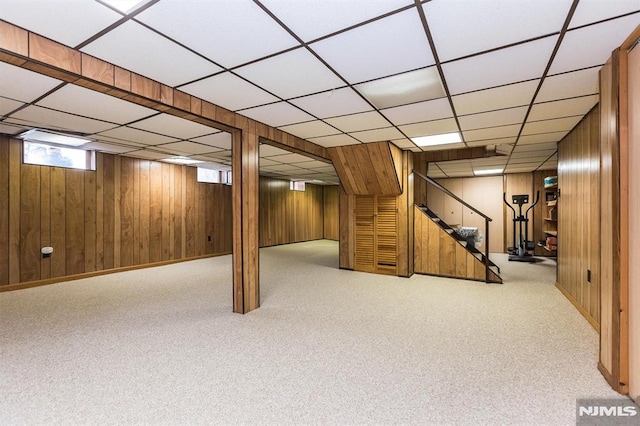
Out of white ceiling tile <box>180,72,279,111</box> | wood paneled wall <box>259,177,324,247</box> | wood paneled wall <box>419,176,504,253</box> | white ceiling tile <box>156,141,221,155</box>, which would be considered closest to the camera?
white ceiling tile <box>180,72,279,111</box>

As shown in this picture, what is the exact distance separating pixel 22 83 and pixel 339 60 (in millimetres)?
2611

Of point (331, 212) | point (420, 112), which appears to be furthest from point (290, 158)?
point (331, 212)

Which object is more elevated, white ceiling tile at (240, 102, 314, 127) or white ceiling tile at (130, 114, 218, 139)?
white ceiling tile at (240, 102, 314, 127)

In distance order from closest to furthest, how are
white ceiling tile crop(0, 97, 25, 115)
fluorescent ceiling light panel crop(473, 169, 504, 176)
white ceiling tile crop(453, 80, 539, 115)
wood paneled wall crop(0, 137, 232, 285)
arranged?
white ceiling tile crop(453, 80, 539, 115) < white ceiling tile crop(0, 97, 25, 115) < wood paneled wall crop(0, 137, 232, 285) < fluorescent ceiling light panel crop(473, 169, 504, 176)

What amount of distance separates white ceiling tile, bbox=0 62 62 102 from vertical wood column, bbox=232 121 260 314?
1.62m

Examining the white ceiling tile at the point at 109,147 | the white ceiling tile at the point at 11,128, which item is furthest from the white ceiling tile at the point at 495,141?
the white ceiling tile at the point at 11,128

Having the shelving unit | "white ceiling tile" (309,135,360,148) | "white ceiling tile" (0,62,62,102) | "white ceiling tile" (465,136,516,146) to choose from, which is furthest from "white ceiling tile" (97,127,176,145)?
the shelving unit

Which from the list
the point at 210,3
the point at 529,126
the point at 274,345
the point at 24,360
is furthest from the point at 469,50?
the point at 24,360

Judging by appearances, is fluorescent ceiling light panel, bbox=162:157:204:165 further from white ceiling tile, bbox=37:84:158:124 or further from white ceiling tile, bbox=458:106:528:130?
white ceiling tile, bbox=458:106:528:130

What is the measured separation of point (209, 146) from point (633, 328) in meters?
5.19

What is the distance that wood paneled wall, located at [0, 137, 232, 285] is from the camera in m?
4.52

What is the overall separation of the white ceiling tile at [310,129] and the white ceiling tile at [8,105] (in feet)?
8.81

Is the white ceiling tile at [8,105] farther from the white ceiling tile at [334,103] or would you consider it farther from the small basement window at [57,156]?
the white ceiling tile at [334,103]

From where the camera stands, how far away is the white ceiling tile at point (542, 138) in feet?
13.8
